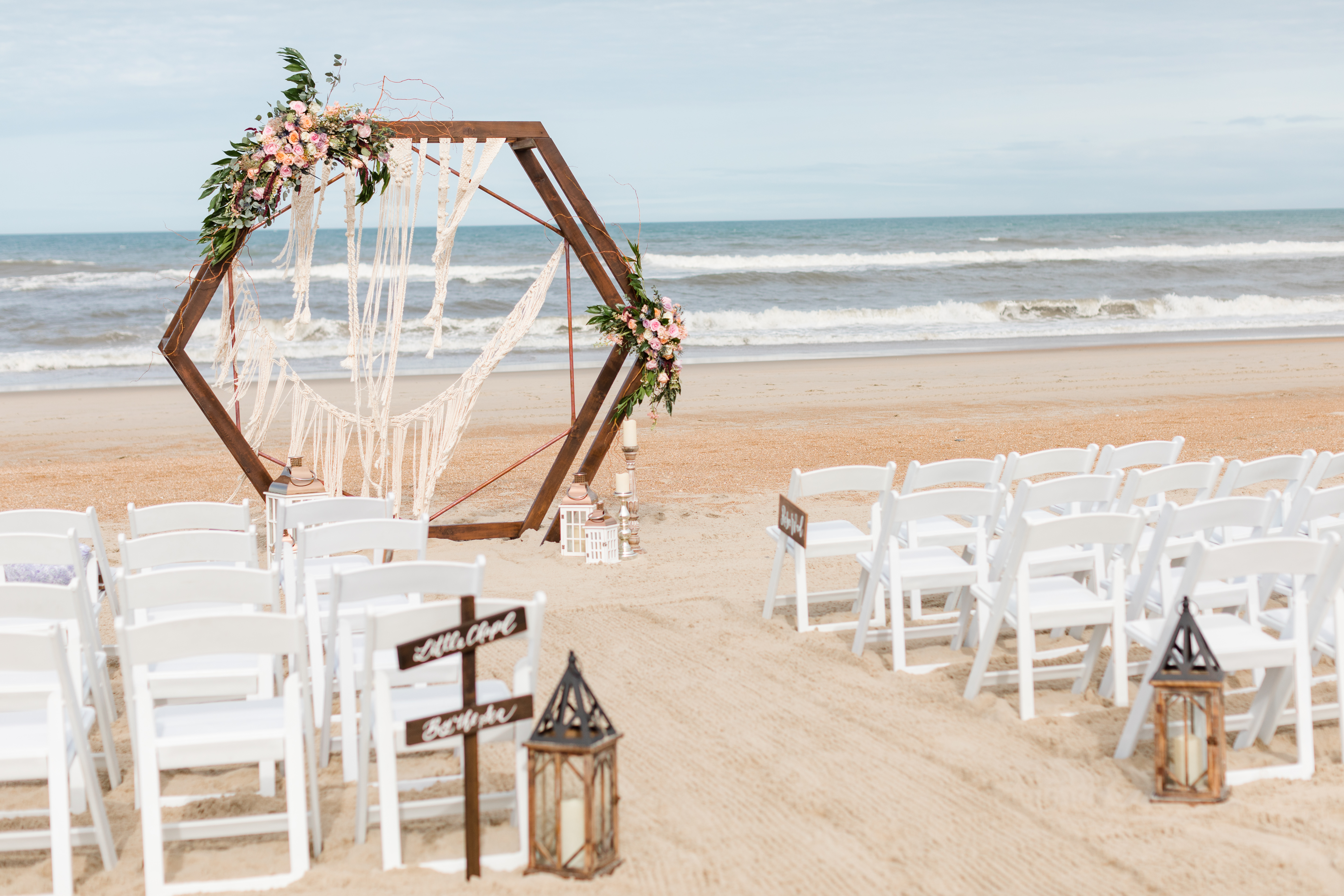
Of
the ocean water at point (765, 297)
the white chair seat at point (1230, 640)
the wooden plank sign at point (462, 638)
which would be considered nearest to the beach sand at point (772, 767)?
the white chair seat at point (1230, 640)

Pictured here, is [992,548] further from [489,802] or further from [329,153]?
[329,153]

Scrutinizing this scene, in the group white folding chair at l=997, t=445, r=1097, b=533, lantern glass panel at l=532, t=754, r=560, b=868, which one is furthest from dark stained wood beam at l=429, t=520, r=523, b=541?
lantern glass panel at l=532, t=754, r=560, b=868

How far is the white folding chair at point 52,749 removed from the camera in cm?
300

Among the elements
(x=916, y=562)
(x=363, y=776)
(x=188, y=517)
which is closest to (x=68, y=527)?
(x=188, y=517)

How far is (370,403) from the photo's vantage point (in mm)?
6691

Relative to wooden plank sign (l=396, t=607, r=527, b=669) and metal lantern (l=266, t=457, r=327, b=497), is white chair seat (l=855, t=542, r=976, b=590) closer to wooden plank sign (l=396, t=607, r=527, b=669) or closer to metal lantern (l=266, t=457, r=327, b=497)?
wooden plank sign (l=396, t=607, r=527, b=669)

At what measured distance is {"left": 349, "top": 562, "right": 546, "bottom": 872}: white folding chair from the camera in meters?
3.11

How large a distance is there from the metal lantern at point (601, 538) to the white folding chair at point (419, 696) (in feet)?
9.51

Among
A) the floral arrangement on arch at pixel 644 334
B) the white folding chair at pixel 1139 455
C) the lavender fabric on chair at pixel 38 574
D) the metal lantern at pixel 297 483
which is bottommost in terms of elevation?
the lavender fabric on chair at pixel 38 574

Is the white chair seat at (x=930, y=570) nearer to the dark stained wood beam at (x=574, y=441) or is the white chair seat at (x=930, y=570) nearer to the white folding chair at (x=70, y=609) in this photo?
the dark stained wood beam at (x=574, y=441)

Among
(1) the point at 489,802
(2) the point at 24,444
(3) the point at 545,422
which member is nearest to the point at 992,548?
(1) the point at 489,802

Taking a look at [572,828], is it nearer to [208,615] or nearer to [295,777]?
[295,777]

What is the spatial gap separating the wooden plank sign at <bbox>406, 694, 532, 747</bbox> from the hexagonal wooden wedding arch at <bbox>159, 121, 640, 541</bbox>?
12.7 feet

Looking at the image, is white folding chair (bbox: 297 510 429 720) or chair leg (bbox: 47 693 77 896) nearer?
chair leg (bbox: 47 693 77 896)
